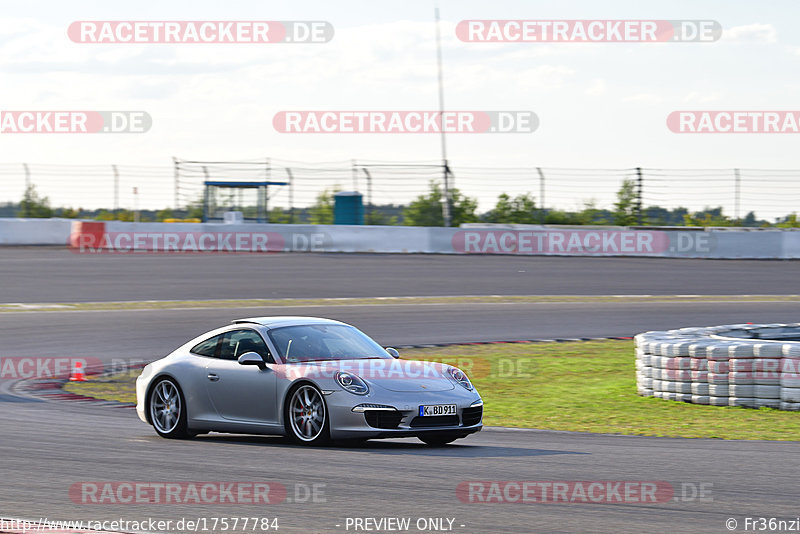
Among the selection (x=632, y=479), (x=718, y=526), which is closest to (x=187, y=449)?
(x=632, y=479)

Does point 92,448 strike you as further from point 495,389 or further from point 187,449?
point 495,389

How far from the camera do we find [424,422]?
9.11 metres

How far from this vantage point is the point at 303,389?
933 cm

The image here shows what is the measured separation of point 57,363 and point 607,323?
949 centimetres

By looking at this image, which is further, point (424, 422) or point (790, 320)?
point (790, 320)

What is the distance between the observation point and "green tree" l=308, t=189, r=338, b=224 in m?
36.0

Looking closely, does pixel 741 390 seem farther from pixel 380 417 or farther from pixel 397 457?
pixel 397 457

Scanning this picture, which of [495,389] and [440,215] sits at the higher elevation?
[440,215]

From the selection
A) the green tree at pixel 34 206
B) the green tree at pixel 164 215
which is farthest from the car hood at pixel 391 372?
the green tree at pixel 34 206

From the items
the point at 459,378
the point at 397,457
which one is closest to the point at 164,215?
the point at 459,378

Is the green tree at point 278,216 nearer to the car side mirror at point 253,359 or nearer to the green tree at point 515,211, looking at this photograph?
the green tree at point 515,211

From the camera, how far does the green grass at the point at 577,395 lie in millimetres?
10906

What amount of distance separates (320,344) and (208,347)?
3.53ft

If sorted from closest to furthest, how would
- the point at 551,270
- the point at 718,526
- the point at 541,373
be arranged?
1. the point at 718,526
2. the point at 541,373
3. the point at 551,270
